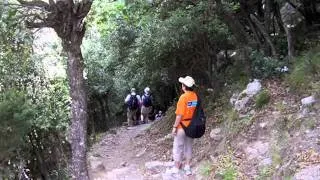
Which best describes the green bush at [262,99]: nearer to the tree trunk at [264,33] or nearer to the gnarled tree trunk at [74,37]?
the tree trunk at [264,33]

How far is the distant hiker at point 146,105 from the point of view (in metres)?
19.8

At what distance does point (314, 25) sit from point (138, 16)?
5309 mm

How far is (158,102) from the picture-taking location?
86.1ft

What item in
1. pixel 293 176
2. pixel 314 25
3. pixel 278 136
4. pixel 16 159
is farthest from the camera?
pixel 314 25

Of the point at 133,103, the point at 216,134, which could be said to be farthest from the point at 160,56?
the point at 133,103

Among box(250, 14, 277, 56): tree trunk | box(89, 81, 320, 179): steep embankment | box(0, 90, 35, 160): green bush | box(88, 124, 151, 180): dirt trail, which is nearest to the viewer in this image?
box(0, 90, 35, 160): green bush

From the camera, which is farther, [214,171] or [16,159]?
[214,171]

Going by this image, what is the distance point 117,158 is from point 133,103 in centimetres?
724

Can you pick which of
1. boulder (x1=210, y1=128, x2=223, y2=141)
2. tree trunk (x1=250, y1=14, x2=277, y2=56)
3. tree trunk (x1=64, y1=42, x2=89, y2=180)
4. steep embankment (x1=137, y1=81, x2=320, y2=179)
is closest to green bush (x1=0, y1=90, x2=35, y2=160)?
tree trunk (x1=64, y1=42, x2=89, y2=180)

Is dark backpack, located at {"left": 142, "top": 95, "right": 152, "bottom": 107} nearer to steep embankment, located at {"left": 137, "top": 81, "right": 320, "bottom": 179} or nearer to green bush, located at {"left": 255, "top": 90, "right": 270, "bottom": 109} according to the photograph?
steep embankment, located at {"left": 137, "top": 81, "right": 320, "bottom": 179}

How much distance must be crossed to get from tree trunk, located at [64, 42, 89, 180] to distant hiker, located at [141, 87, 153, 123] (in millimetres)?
12369

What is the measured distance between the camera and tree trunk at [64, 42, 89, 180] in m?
7.19

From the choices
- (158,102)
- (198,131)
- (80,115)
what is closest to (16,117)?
(80,115)

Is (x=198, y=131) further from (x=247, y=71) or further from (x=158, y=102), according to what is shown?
(x=158, y=102)
